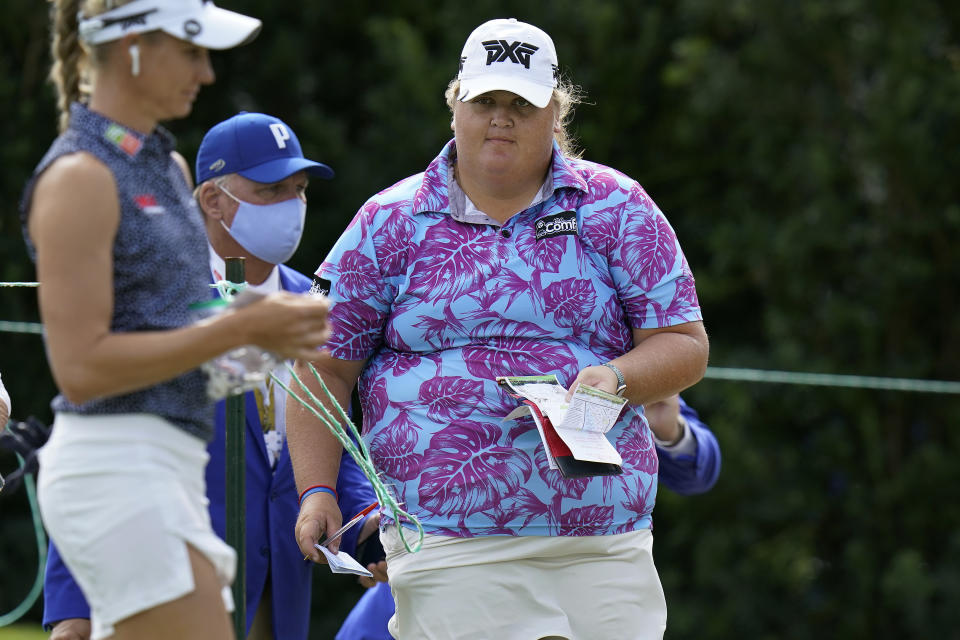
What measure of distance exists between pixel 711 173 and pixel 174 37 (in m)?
6.90

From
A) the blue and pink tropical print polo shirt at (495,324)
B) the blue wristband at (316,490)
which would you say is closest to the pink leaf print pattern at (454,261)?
the blue and pink tropical print polo shirt at (495,324)

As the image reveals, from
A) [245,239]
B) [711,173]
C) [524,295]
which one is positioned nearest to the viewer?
[524,295]

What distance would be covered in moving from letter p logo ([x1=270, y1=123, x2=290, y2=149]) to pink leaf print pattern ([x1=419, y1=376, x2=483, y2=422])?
104 centimetres

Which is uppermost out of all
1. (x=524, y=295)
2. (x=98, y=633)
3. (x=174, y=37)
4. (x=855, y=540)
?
(x=174, y=37)

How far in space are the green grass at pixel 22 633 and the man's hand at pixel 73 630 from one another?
3606 mm

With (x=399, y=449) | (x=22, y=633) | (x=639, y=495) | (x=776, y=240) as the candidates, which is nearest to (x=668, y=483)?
(x=639, y=495)

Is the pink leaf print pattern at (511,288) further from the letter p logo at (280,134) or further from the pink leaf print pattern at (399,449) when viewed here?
the letter p logo at (280,134)

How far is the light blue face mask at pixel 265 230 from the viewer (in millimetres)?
3695

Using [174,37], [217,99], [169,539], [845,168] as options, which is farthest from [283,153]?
[217,99]

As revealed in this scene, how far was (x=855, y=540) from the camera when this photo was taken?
750 cm

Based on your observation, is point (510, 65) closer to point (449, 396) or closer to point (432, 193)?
point (432, 193)

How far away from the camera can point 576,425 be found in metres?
2.89

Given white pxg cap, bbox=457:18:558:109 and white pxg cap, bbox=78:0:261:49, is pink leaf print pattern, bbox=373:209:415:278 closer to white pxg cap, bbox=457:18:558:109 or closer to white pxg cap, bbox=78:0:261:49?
white pxg cap, bbox=457:18:558:109

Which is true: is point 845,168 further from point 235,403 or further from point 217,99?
point 235,403
